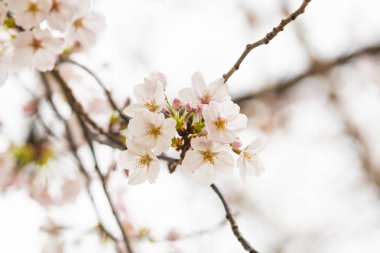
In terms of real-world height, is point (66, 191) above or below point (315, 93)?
below

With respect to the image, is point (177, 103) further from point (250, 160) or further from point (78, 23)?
point (78, 23)

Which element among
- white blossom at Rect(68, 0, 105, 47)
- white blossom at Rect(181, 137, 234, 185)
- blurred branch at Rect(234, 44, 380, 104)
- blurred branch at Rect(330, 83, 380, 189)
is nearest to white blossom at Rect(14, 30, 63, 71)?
white blossom at Rect(68, 0, 105, 47)

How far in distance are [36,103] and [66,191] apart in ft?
1.75

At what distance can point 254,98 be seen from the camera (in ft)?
13.5

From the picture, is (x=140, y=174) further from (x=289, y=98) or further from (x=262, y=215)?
(x=262, y=215)

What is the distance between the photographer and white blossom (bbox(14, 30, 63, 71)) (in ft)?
4.61

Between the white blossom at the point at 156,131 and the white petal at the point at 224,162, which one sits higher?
the white blossom at the point at 156,131

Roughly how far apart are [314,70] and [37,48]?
3.28 meters

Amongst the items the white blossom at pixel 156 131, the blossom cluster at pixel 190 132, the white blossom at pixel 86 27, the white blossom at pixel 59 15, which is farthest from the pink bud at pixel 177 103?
the white blossom at pixel 86 27

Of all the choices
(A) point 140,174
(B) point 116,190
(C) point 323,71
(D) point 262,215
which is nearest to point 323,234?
(D) point 262,215

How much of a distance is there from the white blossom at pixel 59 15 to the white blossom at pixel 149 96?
346mm

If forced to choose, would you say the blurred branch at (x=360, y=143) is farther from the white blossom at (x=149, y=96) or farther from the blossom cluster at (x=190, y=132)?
the white blossom at (x=149, y=96)

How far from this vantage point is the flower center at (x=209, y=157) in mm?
1182

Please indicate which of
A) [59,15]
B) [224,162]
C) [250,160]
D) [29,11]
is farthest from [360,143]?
[29,11]
